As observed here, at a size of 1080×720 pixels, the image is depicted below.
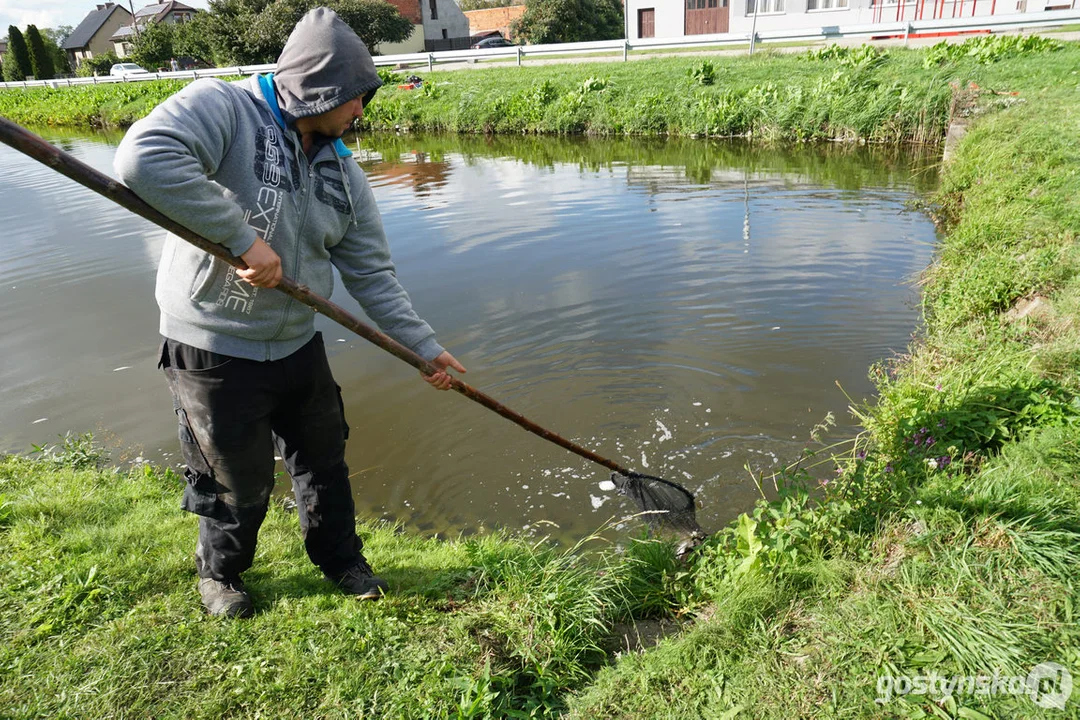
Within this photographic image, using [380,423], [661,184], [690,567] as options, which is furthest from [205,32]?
[690,567]

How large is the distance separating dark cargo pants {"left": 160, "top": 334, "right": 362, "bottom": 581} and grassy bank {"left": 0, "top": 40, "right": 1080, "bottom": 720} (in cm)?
26

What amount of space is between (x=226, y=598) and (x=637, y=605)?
1.75 m

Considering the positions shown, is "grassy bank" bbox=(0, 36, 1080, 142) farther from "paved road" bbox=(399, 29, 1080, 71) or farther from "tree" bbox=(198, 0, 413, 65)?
"tree" bbox=(198, 0, 413, 65)

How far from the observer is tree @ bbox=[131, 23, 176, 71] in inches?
1666

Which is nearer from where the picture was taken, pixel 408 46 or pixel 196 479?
pixel 196 479

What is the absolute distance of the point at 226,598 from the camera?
2.73 meters

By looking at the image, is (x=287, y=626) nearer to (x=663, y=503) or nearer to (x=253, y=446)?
(x=253, y=446)

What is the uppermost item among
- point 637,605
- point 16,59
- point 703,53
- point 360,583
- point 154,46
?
point 16,59

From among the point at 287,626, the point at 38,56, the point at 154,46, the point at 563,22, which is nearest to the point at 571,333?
the point at 287,626

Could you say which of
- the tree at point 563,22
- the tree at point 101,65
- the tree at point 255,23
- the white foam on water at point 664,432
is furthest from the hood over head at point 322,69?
the tree at point 101,65

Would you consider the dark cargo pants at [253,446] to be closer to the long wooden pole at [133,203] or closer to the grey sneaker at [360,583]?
the grey sneaker at [360,583]

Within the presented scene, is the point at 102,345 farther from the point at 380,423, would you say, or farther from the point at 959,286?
the point at 959,286

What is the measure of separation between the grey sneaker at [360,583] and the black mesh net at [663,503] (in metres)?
1.42


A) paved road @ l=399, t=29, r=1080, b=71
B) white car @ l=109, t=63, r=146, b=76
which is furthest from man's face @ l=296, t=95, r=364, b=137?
white car @ l=109, t=63, r=146, b=76
